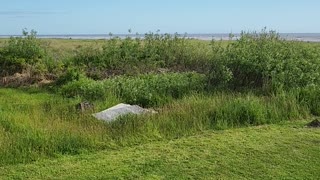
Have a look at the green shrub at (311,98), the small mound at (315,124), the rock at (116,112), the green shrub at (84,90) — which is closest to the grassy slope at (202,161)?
the small mound at (315,124)

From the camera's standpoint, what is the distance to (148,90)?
33.9ft

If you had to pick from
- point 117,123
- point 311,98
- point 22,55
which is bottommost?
point 117,123

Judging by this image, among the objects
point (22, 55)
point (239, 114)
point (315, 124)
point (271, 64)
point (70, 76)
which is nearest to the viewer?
point (315, 124)

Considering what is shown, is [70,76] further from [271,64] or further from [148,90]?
[271,64]

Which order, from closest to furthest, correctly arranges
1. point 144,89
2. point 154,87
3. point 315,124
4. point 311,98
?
point 315,124 → point 311,98 → point 144,89 → point 154,87

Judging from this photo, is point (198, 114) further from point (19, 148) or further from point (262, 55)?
point (262, 55)

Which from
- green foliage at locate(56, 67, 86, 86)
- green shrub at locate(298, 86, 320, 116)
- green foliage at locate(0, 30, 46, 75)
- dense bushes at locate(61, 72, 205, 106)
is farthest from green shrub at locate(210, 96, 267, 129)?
green foliage at locate(0, 30, 46, 75)

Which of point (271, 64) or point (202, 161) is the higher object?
point (271, 64)

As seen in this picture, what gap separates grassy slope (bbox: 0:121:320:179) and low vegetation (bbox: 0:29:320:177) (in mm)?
278

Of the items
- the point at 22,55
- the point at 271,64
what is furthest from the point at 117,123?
the point at 22,55

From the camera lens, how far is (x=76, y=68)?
1348 cm

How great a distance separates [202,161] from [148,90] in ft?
15.8

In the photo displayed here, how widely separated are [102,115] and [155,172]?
9.68 ft

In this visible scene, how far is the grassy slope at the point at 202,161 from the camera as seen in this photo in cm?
526
